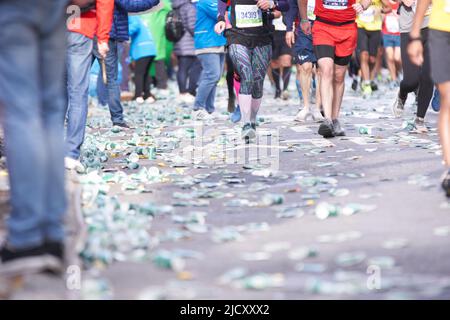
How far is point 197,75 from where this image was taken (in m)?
19.4

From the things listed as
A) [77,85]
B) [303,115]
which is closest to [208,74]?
[303,115]

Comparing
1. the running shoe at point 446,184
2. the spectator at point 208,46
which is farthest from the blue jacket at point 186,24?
the running shoe at point 446,184

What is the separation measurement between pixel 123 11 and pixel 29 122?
8.19 m

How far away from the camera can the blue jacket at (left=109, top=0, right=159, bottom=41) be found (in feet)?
40.3

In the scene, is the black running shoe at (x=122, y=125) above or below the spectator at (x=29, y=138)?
below

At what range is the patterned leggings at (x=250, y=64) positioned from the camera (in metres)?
11.0

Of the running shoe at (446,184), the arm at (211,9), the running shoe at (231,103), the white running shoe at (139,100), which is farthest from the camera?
the white running shoe at (139,100)

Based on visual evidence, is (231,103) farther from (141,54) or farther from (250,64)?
(250,64)

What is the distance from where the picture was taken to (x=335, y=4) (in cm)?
1064

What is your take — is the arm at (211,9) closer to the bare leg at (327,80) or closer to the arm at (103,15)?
the bare leg at (327,80)

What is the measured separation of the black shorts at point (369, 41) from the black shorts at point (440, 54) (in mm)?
13360

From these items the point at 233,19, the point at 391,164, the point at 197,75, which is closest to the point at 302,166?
the point at 391,164

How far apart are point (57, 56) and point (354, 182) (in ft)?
10.7

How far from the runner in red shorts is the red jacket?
288 centimetres
